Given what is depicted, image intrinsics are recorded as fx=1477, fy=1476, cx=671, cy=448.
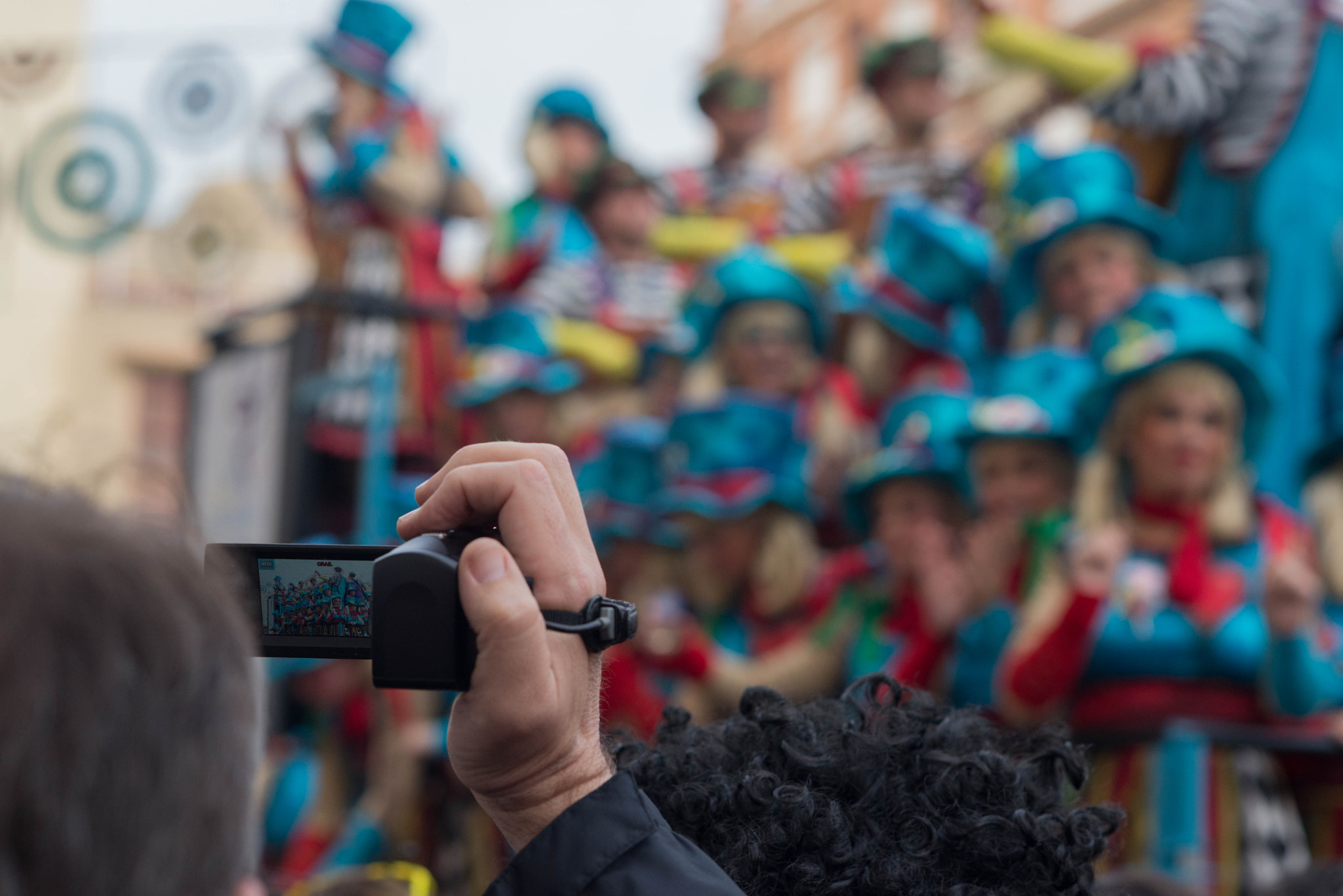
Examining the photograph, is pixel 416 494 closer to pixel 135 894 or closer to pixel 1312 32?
pixel 135 894

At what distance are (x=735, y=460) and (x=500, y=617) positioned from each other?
132 inches

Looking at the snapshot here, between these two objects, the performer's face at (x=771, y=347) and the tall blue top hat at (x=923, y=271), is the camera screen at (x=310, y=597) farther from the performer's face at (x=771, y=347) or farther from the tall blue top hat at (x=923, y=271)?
the performer's face at (x=771, y=347)

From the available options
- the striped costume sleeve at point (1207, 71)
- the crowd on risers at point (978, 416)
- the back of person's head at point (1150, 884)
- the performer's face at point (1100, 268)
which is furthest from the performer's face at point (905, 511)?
the back of person's head at point (1150, 884)

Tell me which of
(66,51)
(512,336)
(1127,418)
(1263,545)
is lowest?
(1263,545)

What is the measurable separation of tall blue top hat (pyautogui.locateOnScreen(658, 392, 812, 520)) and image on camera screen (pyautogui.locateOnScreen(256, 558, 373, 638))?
3136 millimetres

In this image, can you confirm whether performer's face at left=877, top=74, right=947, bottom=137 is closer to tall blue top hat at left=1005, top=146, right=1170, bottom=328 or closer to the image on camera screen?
tall blue top hat at left=1005, top=146, right=1170, bottom=328

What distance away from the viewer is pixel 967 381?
3.97m

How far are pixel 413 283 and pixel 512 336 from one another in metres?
0.58

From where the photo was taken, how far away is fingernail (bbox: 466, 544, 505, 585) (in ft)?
2.39

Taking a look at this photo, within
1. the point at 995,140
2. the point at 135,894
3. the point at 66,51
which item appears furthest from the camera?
the point at 66,51

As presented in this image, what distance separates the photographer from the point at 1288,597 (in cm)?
270

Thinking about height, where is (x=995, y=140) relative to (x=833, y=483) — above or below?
above

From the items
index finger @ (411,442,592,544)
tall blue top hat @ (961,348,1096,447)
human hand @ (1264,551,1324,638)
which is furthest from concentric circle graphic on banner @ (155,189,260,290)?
index finger @ (411,442,592,544)

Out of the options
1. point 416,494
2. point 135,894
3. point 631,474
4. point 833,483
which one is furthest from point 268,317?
point 135,894
